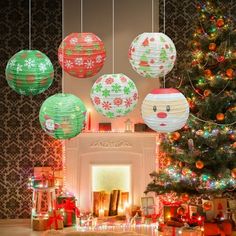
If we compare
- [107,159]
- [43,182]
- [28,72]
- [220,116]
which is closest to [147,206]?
[107,159]

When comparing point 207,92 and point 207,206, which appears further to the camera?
point 207,206

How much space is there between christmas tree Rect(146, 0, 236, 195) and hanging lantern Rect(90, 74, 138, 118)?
121 inches

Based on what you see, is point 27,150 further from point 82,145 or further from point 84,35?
point 84,35

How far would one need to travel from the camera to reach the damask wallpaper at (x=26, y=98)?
10125mm

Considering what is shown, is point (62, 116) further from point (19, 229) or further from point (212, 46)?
point (19, 229)

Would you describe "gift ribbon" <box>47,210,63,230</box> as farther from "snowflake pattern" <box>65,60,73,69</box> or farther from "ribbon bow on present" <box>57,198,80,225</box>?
"snowflake pattern" <box>65,60,73,69</box>

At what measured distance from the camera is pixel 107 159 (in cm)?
1012

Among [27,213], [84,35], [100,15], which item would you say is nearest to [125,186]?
[27,213]

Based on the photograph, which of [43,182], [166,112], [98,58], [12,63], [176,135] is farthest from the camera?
[43,182]

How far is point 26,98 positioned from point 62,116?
497cm

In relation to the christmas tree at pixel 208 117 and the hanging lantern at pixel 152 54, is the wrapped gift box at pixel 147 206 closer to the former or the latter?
the christmas tree at pixel 208 117

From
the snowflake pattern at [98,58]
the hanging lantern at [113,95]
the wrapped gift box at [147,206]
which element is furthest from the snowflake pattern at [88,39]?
the wrapped gift box at [147,206]

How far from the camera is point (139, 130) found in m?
10.0

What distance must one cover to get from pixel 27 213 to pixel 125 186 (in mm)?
1483
